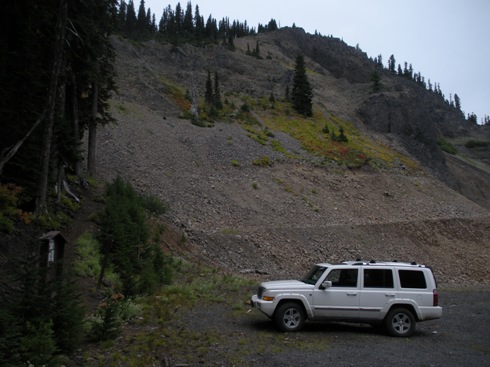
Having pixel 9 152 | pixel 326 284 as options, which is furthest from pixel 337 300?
pixel 9 152

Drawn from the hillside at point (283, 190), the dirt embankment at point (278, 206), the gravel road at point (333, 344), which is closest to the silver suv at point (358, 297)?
the gravel road at point (333, 344)

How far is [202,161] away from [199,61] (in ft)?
156

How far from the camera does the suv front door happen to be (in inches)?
405

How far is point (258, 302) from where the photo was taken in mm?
10445

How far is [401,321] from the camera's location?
10.6m

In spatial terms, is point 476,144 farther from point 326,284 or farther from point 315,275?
point 326,284

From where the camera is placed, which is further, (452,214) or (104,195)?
(452,214)

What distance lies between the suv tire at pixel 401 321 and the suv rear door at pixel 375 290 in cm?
31

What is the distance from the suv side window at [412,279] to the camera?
10.9 metres

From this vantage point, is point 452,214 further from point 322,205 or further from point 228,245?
point 228,245

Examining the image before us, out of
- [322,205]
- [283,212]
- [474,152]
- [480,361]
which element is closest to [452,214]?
[322,205]

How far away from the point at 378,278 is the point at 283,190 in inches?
941

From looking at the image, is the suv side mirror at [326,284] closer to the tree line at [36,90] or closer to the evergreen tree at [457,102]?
the tree line at [36,90]

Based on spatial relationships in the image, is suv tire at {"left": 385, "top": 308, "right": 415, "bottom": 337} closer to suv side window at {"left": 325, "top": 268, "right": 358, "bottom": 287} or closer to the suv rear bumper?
the suv rear bumper
